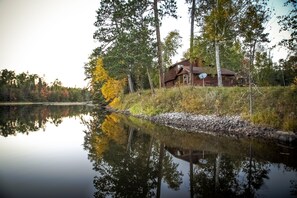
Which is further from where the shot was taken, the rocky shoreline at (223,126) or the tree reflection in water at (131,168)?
the rocky shoreline at (223,126)

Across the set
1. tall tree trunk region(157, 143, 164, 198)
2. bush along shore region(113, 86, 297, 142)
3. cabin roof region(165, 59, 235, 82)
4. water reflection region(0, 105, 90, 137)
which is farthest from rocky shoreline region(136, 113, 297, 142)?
cabin roof region(165, 59, 235, 82)

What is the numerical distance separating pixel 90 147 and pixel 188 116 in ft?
31.9

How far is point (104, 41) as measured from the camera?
3428 cm

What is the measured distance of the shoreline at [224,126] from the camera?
470 inches

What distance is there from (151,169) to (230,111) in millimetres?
10529

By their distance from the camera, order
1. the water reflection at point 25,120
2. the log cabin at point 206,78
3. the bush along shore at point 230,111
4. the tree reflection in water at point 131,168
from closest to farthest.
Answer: the tree reflection in water at point 131,168 → the bush along shore at point 230,111 → the water reflection at point 25,120 → the log cabin at point 206,78

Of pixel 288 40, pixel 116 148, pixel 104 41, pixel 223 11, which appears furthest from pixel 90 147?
pixel 104 41

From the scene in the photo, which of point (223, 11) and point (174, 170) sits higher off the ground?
point (223, 11)

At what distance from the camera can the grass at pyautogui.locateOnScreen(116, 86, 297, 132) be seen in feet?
42.0

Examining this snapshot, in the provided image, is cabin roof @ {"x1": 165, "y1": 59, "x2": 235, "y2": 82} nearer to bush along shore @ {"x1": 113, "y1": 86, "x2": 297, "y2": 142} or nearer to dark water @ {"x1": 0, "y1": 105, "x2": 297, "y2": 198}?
bush along shore @ {"x1": 113, "y1": 86, "x2": 297, "y2": 142}

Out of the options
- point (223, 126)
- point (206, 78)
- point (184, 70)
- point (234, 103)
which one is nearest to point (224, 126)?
point (223, 126)

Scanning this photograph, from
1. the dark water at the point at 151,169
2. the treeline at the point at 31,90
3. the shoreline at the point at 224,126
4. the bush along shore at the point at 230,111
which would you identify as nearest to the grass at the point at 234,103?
the bush along shore at the point at 230,111

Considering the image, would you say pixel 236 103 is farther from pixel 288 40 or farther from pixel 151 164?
pixel 151 164

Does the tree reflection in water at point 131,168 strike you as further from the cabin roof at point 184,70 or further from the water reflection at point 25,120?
the cabin roof at point 184,70
